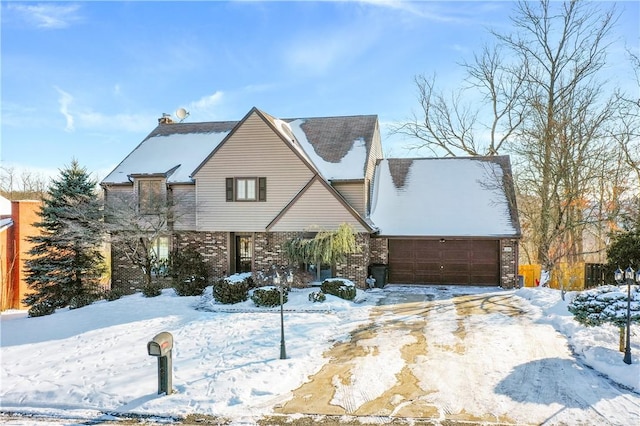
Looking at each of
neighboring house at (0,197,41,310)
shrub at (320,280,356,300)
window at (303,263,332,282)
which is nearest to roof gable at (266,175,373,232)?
window at (303,263,332,282)

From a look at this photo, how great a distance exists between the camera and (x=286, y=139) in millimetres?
19125

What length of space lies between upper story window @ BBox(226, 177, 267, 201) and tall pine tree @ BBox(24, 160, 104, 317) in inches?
249

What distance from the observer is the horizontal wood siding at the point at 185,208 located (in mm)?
20219

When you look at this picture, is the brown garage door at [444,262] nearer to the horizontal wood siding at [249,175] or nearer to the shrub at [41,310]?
the horizontal wood siding at [249,175]

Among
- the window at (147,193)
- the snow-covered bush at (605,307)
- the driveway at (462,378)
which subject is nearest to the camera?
the driveway at (462,378)

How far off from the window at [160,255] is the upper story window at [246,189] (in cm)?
452

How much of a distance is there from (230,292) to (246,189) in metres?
5.44

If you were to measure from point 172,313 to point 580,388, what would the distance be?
12943 mm

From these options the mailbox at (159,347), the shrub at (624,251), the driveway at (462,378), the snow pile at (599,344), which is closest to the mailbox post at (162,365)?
the mailbox at (159,347)

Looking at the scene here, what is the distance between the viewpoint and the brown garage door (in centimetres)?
1916

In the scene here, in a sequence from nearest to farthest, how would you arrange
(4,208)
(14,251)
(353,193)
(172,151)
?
(353,193) → (172,151) → (14,251) → (4,208)

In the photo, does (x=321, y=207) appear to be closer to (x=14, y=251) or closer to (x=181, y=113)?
(x=181, y=113)

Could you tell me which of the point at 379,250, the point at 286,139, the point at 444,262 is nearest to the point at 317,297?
the point at 379,250

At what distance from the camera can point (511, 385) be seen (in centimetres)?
833
